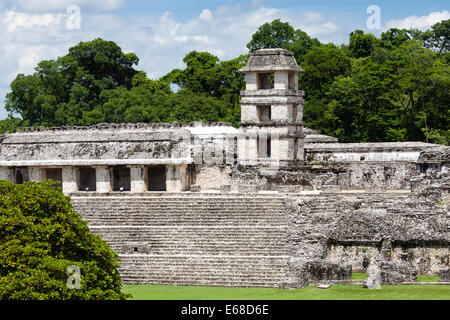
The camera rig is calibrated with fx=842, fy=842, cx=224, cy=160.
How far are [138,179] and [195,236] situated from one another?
25.3 ft

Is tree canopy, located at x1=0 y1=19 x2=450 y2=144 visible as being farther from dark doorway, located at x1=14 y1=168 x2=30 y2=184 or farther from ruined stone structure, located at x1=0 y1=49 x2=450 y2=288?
dark doorway, located at x1=14 y1=168 x2=30 y2=184

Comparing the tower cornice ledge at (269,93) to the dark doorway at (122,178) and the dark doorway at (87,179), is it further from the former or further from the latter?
the dark doorway at (87,179)

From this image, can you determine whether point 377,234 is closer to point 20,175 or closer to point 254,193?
point 254,193

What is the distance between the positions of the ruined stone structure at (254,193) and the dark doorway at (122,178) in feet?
0.17

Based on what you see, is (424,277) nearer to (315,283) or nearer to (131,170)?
(315,283)

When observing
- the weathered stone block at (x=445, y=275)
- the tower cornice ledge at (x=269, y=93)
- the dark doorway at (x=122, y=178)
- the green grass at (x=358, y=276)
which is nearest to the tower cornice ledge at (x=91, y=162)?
the dark doorway at (x=122, y=178)

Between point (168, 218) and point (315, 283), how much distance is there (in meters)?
7.88

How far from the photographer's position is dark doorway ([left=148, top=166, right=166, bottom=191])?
38250 millimetres

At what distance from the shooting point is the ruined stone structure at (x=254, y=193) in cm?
2762

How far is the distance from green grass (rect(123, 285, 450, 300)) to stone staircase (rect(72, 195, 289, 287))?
93 centimetres

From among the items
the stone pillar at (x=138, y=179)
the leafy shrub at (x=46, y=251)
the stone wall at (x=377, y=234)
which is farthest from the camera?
the stone pillar at (x=138, y=179)

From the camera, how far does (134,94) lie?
54219mm

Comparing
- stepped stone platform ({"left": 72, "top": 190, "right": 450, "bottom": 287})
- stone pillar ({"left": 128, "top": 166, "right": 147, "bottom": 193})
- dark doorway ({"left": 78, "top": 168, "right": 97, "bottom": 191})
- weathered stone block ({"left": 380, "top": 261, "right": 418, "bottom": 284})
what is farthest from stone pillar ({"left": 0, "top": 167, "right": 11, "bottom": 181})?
weathered stone block ({"left": 380, "top": 261, "right": 418, "bottom": 284})
